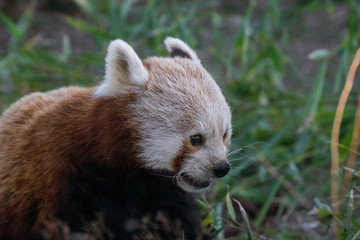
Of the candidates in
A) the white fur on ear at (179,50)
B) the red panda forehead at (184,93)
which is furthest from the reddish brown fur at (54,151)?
the white fur on ear at (179,50)

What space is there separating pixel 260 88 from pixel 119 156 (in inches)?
112

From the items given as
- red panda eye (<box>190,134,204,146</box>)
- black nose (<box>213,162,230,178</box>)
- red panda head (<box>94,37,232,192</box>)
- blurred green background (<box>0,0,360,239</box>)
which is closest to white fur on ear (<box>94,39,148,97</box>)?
red panda head (<box>94,37,232,192</box>)

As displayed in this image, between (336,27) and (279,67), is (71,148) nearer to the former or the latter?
(279,67)

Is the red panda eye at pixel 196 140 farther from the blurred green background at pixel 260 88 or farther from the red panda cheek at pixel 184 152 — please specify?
the blurred green background at pixel 260 88

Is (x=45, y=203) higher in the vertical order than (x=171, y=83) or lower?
lower

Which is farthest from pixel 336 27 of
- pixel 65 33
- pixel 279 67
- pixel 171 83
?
pixel 171 83

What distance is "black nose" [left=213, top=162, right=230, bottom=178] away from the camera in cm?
215

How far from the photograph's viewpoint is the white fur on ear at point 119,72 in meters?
2.21

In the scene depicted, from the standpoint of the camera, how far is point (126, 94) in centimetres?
223

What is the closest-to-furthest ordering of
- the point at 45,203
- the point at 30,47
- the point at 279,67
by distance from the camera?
the point at 45,203
the point at 279,67
the point at 30,47

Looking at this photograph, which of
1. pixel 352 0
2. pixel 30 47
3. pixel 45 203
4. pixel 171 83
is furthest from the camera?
pixel 30 47

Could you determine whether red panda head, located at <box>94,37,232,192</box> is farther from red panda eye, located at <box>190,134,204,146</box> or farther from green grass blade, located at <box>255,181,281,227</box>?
green grass blade, located at <box>255,181,281,227</box>

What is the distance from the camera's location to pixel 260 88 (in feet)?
15.6

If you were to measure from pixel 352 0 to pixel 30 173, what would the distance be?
2.77m
